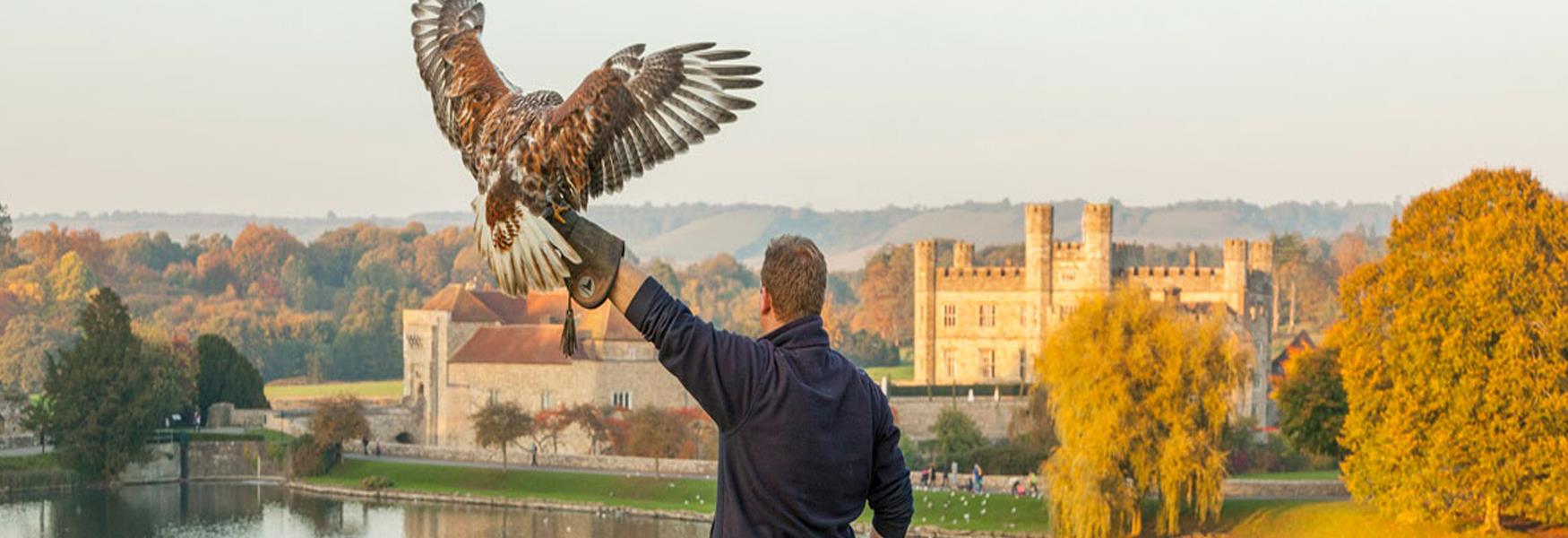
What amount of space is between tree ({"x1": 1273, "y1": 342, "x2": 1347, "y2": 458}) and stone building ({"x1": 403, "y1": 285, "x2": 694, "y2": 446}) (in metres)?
15.9

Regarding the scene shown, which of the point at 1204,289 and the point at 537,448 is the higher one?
the point at 1204,289

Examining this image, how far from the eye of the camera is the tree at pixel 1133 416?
92.6 feet

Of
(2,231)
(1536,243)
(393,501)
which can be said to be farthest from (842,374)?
(2,231)

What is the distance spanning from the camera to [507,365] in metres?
48.9

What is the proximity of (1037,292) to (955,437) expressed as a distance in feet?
32.9

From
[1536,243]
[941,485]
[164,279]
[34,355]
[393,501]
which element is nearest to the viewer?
[1536,243]

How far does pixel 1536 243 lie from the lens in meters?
27.1

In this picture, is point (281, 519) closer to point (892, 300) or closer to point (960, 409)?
point (960, 409)

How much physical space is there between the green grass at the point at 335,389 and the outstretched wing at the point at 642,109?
2398 inches

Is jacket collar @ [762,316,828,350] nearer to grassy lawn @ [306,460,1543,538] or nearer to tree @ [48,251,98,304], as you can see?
grassy lawn @ [306,460,1543,538]

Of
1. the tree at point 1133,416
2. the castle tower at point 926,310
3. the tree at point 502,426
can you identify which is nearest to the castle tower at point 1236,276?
the castle tower at point 926,310

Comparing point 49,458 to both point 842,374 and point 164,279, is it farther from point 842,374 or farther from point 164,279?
point 164,279

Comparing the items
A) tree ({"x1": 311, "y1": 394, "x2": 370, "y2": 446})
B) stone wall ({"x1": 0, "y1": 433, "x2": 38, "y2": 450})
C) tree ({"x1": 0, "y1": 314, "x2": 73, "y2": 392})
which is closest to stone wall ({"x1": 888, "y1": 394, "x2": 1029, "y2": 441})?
tree ({"x1": 311, "y1": 394, "x2": 370, "y2": 446})

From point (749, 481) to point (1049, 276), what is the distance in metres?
46.6
